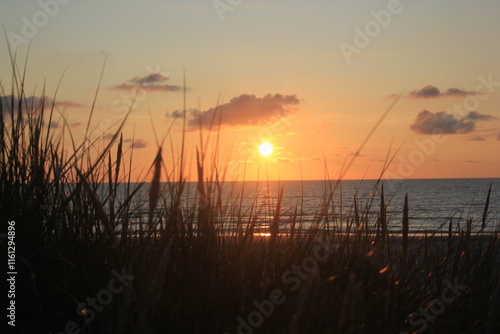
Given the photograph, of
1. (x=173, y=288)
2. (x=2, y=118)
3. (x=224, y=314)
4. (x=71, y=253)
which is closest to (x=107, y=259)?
(x=71, y=253)

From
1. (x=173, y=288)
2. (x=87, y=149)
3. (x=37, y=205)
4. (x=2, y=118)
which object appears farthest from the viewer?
(x=87, y=149)

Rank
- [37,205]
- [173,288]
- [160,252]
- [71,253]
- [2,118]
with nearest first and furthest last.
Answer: [160,252]
[173,288]
[37,205]
[71,253]
[2,118]

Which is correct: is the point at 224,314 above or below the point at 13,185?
below

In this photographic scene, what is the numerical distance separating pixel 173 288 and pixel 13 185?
95 cm

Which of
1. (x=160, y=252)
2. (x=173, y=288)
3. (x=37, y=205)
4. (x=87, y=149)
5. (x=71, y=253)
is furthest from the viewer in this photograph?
(x=87, y=149)

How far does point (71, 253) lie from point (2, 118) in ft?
2.50

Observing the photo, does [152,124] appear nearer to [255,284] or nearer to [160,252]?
[255,284]

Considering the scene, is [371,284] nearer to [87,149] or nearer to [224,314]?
[224,314]

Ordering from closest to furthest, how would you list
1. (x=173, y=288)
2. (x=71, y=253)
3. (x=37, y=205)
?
(x=173, y=288)
(x=37, y=205)
(x=71, y=253)

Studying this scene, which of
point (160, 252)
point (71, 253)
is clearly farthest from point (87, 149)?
point (160, 252)

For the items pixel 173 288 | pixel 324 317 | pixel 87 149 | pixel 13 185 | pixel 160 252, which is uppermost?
pixel 87 149

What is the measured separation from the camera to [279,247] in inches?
123

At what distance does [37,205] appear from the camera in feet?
6.88

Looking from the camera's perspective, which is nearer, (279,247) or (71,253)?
(71,253)
